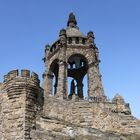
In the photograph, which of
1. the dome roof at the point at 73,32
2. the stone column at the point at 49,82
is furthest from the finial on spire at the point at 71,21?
the stone column at the point at 49,82

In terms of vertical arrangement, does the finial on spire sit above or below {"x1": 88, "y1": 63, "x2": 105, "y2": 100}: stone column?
above

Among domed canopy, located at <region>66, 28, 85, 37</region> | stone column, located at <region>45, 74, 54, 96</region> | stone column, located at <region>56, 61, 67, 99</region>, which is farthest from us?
domed canopy, located at <region>66, 28, 85, 37</region>

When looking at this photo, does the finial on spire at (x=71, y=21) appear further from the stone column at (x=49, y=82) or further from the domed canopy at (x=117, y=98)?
the domed canopy at (x=117, y=98)

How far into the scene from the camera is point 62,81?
1684 inches

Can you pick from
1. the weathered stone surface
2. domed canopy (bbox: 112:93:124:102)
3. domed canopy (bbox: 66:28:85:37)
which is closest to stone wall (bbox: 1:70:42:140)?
the weathered stone surface

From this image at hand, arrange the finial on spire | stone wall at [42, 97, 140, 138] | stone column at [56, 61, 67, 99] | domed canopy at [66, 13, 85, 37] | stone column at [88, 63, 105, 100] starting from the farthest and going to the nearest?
the finial on spire
domed canopy at [66, 13, 85, 37]
stone column at [88, 63, 105, 100]
stone column at [56, 61, 67, 99]
stone wall at [42, 97, 140, 138]

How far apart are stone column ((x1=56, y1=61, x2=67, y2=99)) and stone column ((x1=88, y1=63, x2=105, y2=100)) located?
10.3 feet

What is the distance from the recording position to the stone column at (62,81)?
41531 millimetres

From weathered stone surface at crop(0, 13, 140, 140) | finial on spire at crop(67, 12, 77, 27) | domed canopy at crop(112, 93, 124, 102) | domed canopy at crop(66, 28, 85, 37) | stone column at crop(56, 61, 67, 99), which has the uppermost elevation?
finial on spire at crop(67, 12, 77, 27)

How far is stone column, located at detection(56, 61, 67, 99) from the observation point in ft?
136

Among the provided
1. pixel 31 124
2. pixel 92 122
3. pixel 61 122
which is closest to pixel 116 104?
pixel 92 122

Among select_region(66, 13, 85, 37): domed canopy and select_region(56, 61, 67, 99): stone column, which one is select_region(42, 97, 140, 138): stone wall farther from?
select_region(66, 13, 85, 37): domed canopy

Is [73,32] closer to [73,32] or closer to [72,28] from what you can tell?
[73,32]

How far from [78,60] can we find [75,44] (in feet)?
7.12
